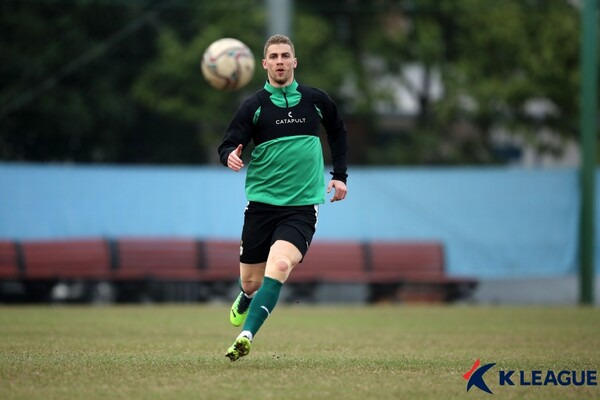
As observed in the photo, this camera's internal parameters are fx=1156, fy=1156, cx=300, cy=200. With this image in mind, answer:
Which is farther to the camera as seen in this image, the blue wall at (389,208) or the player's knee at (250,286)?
the blue wall at (389,208)

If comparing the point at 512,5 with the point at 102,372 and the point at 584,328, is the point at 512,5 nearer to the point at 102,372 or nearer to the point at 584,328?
the point at 584,328

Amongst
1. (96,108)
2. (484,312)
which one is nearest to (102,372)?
(484,312)

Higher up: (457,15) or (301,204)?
(457,15)

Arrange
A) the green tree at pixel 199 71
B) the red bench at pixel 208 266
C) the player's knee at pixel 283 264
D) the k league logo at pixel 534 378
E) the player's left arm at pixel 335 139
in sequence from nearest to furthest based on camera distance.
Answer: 1. the k league logo at pixel 534 378
2. the player's knee at pixel 283 264
3. the player's left arm at pixel 335 139
4. the red bench at pixel 208 266
5. the green tree at pixel 199 71

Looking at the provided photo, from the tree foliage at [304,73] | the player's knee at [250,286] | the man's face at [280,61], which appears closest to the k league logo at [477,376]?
the player's knee at [250,286]

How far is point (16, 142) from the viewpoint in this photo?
23359mm

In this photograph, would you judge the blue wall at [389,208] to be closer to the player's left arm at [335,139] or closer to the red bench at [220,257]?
the red bench at [220,257]

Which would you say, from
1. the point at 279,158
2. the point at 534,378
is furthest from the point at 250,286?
the point at 534,378

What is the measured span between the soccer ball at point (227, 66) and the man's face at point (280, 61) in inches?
202

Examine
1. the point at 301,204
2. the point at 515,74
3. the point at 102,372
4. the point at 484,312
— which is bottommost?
the point at 484,312

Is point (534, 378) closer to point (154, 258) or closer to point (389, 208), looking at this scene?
point (154, 258)

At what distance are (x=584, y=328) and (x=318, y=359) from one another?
6.04 meters

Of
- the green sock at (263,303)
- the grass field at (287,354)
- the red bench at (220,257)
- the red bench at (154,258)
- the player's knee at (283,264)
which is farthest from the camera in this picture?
the red bench at (220,257)

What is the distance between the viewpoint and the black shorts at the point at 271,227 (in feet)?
29.3
